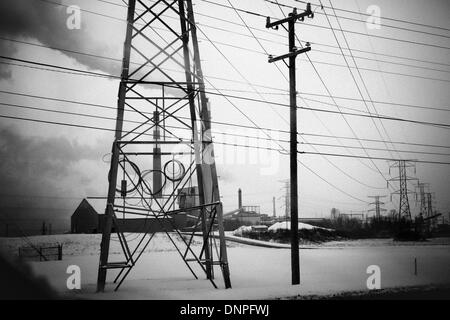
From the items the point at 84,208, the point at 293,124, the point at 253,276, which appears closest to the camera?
the point at 293,124

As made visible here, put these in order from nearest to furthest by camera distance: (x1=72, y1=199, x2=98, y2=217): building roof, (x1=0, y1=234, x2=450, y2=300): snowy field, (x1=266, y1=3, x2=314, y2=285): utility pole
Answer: (x1=0, y1=234, x2=450, y2=300): snowy field < (x1=266, y1=3, x2=314, y2=285): utility pole < (x1=72, y1=199, x2=98, y2=217): building roof

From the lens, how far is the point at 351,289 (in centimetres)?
1472

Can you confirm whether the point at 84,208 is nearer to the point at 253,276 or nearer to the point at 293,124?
the point at 253,276

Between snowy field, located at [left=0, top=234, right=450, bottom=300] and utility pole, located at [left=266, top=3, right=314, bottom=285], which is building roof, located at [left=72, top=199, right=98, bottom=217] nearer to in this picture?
snowy field, located at [left=0, top=234, right=450, bottom=300]

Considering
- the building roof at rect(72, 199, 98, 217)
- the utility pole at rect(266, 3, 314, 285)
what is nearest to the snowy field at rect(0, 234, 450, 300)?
the utility pole at rect(266, 3, 314, 285)

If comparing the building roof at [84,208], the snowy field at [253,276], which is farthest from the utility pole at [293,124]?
the building roof at [84,208]

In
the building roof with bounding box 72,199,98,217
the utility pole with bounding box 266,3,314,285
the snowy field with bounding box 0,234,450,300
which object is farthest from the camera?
the building roof with bounding box 72,199,98,217

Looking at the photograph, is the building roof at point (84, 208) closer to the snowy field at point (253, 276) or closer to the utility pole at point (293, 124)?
the snowy field at point (253, 276)

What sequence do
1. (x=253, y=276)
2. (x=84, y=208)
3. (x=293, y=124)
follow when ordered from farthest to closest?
1. (x=84, y=208)
2. (x=253, y=276)
3. (x=293, y=124)

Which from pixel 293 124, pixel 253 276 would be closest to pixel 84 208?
pixel 253 276

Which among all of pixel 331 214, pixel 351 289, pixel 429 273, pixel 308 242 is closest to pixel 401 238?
pixel 308 242

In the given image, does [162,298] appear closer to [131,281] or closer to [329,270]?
[131,281]
